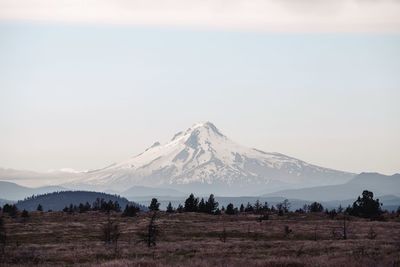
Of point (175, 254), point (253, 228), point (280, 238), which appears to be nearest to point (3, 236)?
point (175, 254)

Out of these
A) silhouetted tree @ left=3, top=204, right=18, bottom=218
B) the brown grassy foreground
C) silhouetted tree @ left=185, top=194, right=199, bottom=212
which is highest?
silhouetted tree @ left=185, top=194, right=199, bottom=212

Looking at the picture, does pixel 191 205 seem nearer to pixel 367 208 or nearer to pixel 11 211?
pixel 367 208

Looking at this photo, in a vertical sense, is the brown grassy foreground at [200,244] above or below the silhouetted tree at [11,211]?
below

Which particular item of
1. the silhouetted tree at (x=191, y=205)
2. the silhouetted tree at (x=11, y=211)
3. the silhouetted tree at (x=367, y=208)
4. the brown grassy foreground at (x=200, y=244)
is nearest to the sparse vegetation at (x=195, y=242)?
the brown grassy foreground at (x=200, y=244)

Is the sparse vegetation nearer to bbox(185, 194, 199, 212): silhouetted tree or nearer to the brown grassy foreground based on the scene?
the brown grassy foreground

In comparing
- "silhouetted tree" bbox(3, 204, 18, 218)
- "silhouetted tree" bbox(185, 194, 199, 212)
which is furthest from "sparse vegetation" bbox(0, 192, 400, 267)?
"silhouetted tree" bbox(185, 194, 199, 212)

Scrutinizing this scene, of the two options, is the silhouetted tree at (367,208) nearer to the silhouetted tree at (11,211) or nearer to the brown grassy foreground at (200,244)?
the brown grassy foreground at (200,244)

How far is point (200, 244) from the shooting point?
58531mm

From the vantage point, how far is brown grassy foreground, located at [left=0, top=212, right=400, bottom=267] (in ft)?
133

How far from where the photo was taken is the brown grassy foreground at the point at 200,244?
40438 millimetres

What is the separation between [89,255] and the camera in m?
48.3

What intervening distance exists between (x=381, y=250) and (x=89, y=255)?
2010 centimetres

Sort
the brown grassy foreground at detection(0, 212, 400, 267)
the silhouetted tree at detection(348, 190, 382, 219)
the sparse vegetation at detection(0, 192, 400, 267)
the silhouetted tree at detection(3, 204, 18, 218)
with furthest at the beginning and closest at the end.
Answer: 1. the silhouetted tree at detection(348, 190, 382, 219)
2. the silhouetted tree at detection(3, 204, 18, 218)
3. the sparse vegetation at detection(0, 192, 400, 267)
4. the brown grassy foreground at detection(0, 212, 400, 267)

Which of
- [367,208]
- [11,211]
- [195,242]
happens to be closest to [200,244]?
[195,242]
